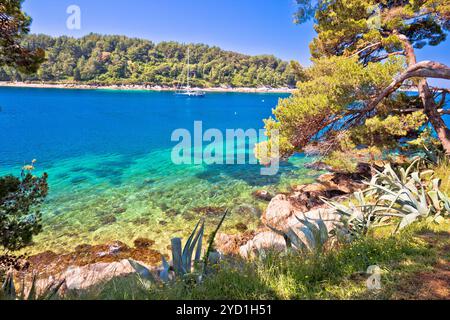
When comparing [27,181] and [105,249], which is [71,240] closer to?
[105,249]

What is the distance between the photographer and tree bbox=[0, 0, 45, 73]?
347 centimetres

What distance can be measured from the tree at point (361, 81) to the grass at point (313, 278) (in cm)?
486

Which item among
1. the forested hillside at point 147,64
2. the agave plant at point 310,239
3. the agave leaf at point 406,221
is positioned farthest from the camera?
the forested hillside at point 147,64

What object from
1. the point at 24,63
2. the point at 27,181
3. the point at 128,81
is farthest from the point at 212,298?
the point at 128,81

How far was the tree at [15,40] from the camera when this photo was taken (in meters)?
3.47

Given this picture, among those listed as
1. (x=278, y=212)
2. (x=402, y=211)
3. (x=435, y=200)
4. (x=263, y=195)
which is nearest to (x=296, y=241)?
(x=402, y=211)

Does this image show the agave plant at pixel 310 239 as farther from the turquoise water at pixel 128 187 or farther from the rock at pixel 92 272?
the turquoise water at pixel 128 187


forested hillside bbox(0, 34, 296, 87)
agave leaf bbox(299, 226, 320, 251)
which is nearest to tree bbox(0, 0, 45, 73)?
agave leaf bbox(299, 226, 320, 251)

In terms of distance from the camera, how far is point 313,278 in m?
2.85

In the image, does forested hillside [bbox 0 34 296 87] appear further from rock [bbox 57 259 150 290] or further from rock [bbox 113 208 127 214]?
rock [bbox 57 259 150 290]

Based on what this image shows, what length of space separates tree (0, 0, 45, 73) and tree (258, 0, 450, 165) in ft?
20.7

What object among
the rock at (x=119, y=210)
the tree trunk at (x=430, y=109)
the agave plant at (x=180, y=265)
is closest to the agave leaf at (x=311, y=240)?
the agave plant at (x=180, y=265)

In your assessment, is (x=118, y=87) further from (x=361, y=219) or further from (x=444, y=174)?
(x=361, y=219)

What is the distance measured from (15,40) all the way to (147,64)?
435ft
